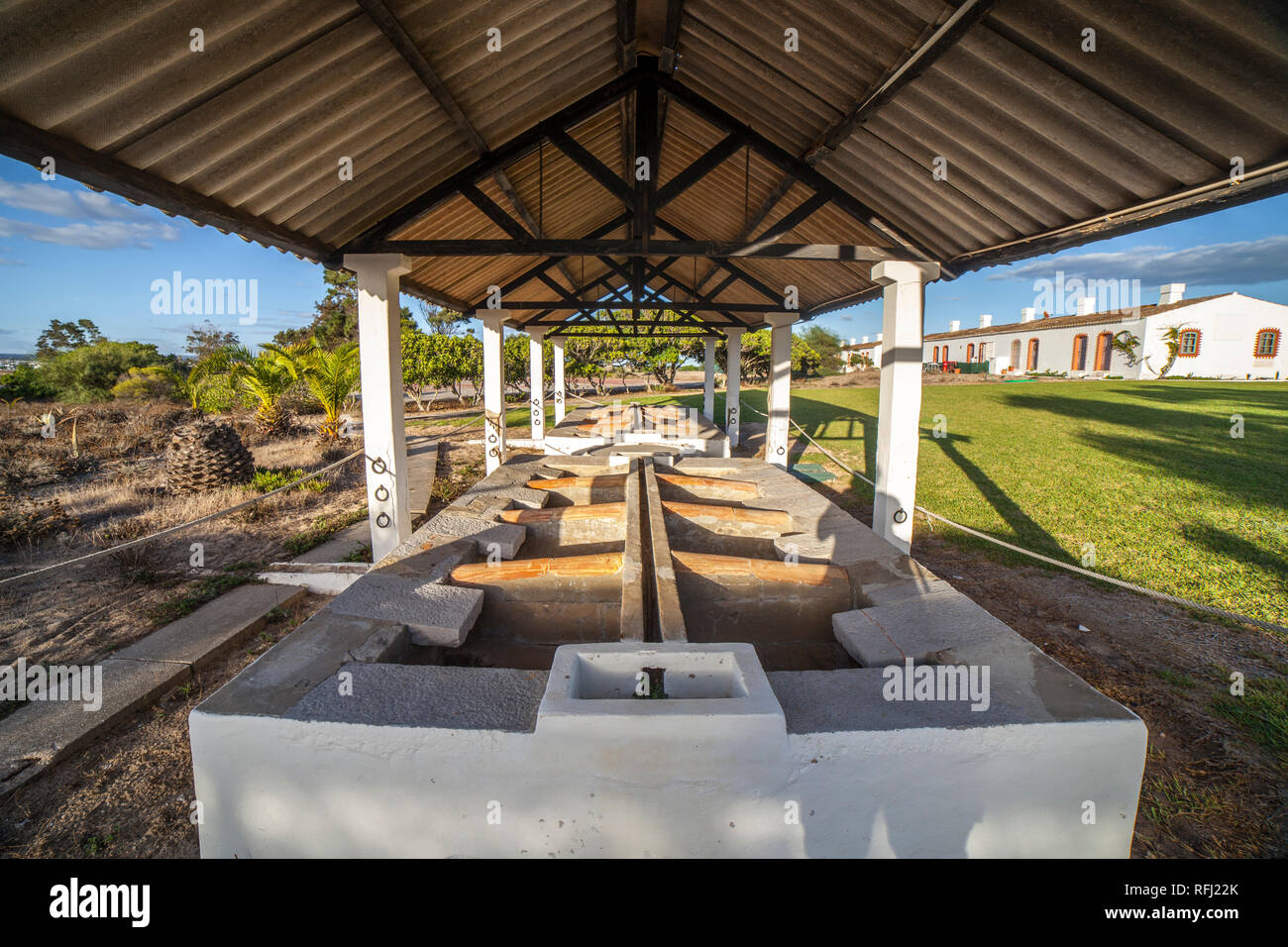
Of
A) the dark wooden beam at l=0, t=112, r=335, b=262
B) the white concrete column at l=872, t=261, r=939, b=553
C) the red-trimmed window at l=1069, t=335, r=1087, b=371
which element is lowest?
the white concrete column at l=872, t=261, r=939, b=553

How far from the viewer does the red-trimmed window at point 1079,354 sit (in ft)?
115

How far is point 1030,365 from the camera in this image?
3906cm

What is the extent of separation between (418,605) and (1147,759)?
14.3ft

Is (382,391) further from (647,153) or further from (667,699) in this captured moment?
(667,699)

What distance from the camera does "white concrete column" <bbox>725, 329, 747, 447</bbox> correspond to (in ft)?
42.2

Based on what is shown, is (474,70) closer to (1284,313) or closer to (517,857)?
(517,857)

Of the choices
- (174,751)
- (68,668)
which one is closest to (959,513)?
(174,751)

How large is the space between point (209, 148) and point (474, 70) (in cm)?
175

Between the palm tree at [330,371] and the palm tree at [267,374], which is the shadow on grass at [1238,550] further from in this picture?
the palm tree at [267,374]

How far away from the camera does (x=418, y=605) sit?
3.15 meters

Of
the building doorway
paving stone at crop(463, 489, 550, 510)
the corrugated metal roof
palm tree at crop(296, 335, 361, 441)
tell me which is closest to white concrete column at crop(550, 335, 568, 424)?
palm tree at crop(296, 335, 361, 441)

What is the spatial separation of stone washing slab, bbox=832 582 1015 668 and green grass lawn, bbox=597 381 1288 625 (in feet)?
12.5

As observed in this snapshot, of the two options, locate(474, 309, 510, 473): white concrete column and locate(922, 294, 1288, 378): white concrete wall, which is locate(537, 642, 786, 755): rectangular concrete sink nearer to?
locate(474, 309, 510, 473): white concrete column

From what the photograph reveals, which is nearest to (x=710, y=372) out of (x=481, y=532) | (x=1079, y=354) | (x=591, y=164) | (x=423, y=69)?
(x=591, y=164)
